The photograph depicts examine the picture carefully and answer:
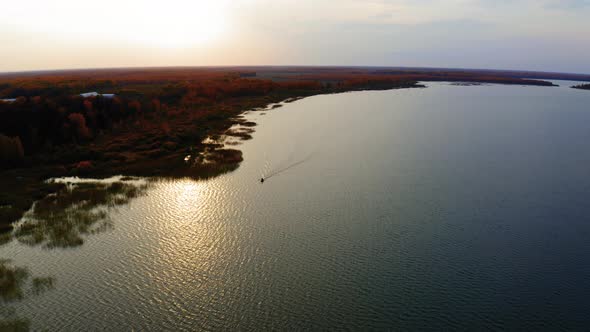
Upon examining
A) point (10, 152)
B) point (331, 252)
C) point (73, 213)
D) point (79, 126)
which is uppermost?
point (79, 126)

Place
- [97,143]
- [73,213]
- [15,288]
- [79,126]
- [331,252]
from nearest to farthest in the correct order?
[15,288], [331,252], [73,213], [97,143], [79,126]

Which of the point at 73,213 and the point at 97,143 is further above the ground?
the point at 97,143

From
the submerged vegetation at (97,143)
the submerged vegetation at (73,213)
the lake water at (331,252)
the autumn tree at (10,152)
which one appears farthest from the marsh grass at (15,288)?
the autumn tree at (10,152)

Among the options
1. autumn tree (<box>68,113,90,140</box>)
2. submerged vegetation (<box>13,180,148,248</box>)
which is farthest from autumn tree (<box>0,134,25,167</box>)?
autumn tree (<box>68,113,90,140</box>)

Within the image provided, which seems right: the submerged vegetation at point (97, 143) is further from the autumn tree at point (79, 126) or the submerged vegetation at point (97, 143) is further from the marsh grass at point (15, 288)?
the marsh grass at point (15, 288)

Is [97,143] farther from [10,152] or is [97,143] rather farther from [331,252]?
[331,252]

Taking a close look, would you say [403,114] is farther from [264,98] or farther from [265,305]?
[265,305]

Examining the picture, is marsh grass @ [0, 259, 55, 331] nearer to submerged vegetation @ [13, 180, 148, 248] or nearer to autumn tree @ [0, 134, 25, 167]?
submerged vegetation @ [13, 180, 148, 248]

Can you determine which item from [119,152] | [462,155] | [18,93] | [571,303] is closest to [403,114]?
[462,155]

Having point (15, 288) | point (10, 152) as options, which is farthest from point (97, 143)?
point (15, 288)
